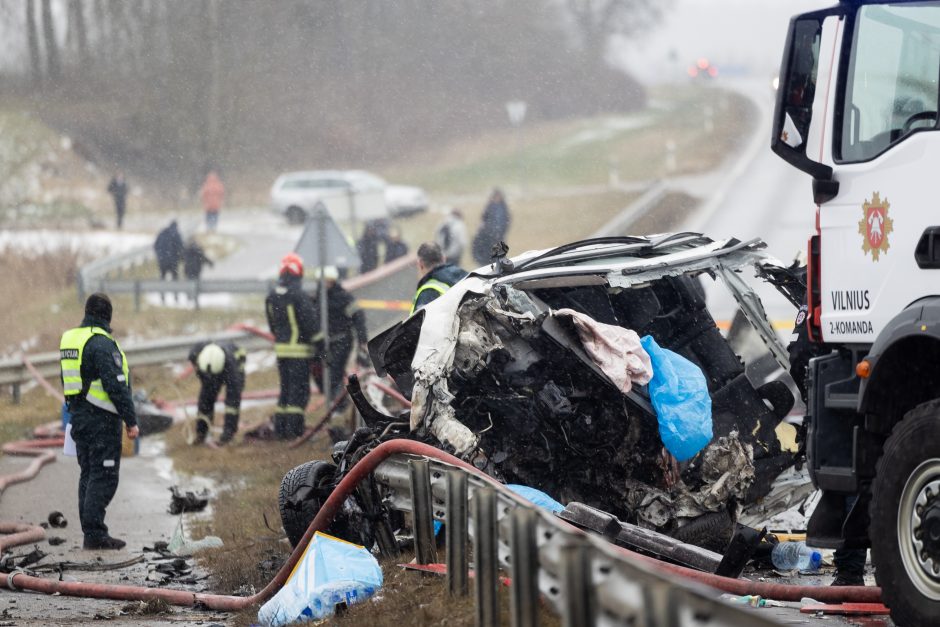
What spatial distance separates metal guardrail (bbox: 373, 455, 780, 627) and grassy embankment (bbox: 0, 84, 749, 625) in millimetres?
381

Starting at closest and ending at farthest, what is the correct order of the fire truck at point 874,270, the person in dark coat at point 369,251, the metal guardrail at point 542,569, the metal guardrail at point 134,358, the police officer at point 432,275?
the metal guardrail at point 542,569 → the fire truck at point 874,270 → the police officer at point 432,275 → the metal guardrail at point 134,358 → the person in dark coat at point 369,251

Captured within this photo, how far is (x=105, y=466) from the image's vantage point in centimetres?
1045

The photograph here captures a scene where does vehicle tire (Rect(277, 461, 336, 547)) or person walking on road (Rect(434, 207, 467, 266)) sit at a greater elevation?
person walking on road (Rect(434, 207, 467, 266))

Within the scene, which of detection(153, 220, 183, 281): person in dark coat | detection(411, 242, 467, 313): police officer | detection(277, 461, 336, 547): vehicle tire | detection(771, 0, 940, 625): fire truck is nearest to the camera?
detection(771, 0, 940, 625): fire truck

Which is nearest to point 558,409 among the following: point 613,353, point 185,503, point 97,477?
point 613,353

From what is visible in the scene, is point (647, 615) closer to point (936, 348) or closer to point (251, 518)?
point (936, 348)

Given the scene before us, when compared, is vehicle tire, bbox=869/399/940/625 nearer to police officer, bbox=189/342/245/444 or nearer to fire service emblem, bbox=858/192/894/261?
fire service emblem, bbox=858/192/894/261

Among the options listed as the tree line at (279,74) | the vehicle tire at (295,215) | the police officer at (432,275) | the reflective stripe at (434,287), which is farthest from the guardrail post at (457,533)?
the tree line at (279,74)

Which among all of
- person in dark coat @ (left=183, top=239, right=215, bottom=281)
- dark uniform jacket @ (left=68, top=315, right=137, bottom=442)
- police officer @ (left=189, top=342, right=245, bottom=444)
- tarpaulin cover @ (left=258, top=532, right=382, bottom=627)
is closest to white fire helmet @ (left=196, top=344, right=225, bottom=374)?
police officer @ (left=189, top=342, right=245, bottom=444)

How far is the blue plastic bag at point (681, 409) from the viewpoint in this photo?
8031 millimetres

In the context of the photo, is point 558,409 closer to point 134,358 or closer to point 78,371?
point 78,371

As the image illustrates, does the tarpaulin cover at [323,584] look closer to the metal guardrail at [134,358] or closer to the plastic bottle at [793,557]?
the plastic bottle at [793,557]

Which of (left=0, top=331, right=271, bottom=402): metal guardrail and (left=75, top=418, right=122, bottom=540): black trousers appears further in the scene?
(left=0, top=331, right=271, bottom=402): metal guardrail

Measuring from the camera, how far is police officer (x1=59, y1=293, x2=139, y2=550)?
10.4 metres
